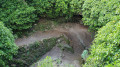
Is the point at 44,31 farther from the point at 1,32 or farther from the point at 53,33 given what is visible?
the point at 1,32

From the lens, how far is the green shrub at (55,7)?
13.1m

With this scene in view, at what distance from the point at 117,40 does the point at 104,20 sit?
373cm

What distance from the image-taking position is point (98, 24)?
9.16 meters

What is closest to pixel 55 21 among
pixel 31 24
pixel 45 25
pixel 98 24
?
pixel 45 25

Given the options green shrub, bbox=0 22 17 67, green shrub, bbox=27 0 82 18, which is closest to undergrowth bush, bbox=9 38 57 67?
green shrub, bbox=0 22 17 67

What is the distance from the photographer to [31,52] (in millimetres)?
12039

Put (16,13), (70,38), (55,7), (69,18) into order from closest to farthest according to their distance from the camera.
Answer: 1. (16,13)
2. (55,7)
3. (70,38)
4. (69,18)

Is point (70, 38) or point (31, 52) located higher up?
point (70, 38)

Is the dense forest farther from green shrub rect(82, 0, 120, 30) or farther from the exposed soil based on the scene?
the exposed soil

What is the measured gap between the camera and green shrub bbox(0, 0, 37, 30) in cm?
1183

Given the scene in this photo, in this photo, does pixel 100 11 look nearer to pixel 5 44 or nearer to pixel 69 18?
pixel 69 18

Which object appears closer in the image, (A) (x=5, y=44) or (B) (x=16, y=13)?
(A) (x=5, y=44)

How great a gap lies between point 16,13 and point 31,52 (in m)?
3.94

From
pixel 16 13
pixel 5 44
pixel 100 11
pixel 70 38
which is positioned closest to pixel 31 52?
pixel 5 44
